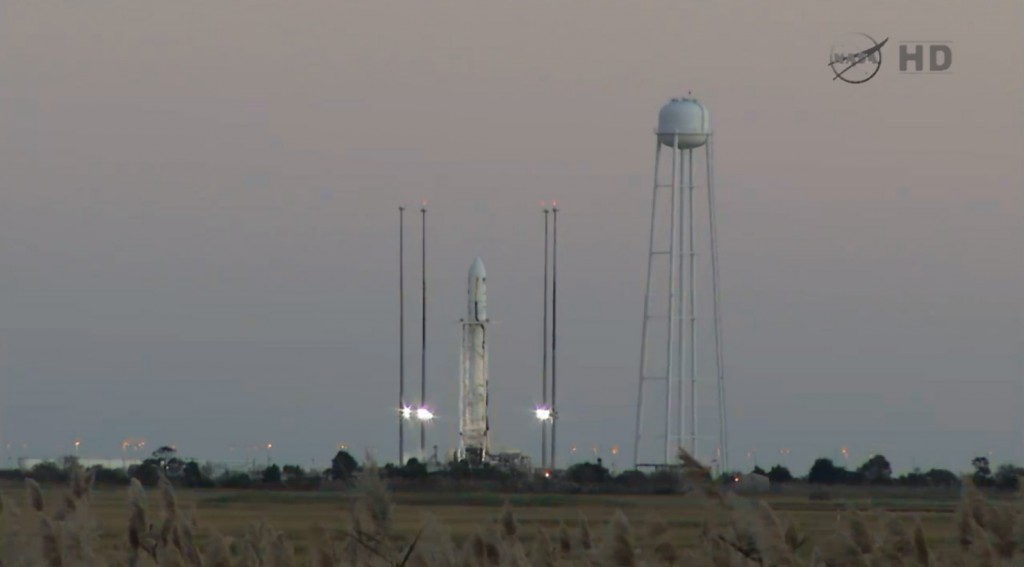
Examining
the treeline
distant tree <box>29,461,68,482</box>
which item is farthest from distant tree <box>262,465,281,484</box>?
distant tree <box>29,461,68,482</box>

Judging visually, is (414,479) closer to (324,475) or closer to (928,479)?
(324,475)

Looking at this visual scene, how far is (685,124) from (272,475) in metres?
20.1

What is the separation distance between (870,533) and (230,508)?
38.2 meters

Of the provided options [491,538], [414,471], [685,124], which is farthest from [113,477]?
[491,538]

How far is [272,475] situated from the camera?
67.4 metres

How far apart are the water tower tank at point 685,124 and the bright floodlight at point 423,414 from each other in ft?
60.7

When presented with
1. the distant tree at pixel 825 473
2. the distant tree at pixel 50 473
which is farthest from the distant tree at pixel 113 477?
the distant tree at pixel 50 473

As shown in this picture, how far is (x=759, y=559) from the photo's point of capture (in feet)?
24.2

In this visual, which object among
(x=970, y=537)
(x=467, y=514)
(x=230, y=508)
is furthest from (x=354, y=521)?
(x=230, y=508)

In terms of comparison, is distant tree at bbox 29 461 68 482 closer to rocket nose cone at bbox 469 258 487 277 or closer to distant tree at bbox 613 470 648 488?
distant tree at bbox 613 470 648 488

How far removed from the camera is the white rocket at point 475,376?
8006 cm

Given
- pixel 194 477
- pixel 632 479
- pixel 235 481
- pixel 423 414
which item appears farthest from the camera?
pixel 423 414

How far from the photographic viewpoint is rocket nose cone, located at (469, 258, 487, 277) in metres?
79.8

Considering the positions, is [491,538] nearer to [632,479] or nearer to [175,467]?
[632,479]
